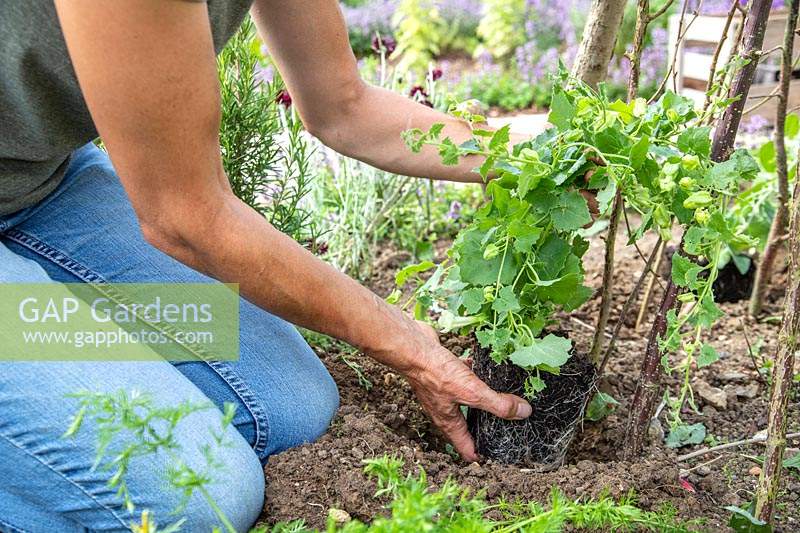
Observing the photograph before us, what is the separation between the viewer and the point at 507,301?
152 centimetres

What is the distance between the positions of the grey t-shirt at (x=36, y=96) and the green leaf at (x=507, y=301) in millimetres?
673

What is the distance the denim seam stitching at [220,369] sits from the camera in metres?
1.81

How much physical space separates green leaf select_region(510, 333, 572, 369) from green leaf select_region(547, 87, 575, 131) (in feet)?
1.22

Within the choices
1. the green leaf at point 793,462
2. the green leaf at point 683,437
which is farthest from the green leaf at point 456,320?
the green leaf at point 793,462

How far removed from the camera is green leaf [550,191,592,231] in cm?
149

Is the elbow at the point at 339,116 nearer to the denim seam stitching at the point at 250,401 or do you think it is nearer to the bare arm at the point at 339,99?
the bare arm at the point at 339,99

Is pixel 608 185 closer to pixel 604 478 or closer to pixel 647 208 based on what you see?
pixel 647 208

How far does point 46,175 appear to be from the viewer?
1779 mm

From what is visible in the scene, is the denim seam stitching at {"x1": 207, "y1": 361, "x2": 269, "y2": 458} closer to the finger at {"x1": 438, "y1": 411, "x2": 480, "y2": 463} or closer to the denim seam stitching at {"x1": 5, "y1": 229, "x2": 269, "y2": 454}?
the denim seam stitching at {"x1": 5, "y1": 229, "x2": 269, "y2": 454}

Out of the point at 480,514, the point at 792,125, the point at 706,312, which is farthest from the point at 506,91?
the point at 480,514

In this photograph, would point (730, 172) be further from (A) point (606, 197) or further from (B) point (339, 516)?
(B) point (339, 516)

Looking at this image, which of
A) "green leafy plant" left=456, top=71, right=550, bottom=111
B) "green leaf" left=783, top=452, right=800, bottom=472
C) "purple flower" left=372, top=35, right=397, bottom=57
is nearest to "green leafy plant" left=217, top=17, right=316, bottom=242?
"purple flower" left=372, top=35, right=397, bottom=57

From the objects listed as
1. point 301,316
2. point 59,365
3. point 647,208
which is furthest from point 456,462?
point 59,365

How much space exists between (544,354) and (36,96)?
0.96 metres
